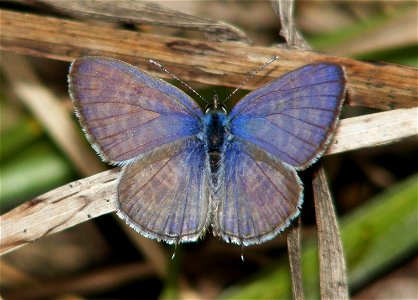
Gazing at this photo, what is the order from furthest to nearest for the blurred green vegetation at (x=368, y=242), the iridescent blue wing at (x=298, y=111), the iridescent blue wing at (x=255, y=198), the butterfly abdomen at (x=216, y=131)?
the blurred green vegetation at (x=368, y=242) < the butterfly abdomen at (x=216, y=131) < the iridescent blue wing at (x=255, y=198) < the iridescent blue wing at (x=298, y=111)

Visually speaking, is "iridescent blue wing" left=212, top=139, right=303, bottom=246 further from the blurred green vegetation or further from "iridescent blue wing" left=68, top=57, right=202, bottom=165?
the blurred green vegetation

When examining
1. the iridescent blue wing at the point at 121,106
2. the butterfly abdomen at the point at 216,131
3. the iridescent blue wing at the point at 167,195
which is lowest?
the iridescent blue wing at the point at 167,195

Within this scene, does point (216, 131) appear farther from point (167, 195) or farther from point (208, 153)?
point (167, 195)

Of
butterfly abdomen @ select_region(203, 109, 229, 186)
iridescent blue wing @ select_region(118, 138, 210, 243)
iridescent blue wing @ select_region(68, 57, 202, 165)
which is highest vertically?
iridescent blue wing @ select_region(68, 57, 202, 165)

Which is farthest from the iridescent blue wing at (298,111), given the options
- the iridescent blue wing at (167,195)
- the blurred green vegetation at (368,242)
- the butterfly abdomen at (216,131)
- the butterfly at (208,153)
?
the blurred green vegetation at (368,242)

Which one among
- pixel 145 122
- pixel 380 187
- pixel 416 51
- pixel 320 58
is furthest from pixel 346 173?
pixel 145 122

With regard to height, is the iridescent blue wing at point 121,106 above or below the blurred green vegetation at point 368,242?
above

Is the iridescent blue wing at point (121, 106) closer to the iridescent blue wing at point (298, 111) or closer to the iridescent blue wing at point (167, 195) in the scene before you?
the iridescent blue wing at point (167, 195)

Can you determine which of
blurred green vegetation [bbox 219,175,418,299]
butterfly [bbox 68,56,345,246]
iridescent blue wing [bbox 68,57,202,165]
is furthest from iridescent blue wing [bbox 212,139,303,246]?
blurred green vegetation [bbox 219,175,418,299]
